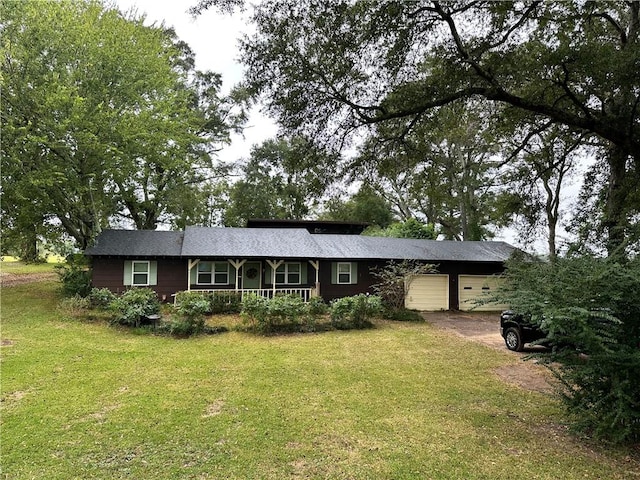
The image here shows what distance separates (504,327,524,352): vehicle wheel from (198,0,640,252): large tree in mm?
3612

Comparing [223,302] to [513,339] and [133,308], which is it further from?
[513,339]

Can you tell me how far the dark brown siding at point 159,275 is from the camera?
15.2 metres

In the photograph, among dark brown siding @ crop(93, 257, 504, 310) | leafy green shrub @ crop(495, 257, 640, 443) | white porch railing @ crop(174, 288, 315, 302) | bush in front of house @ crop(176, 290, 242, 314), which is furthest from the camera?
white porch railing @ crop(174, 288, 315, 302)

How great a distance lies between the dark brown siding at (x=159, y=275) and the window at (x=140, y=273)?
Result: 325 mm

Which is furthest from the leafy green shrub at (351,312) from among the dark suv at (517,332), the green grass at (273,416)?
the dark suv at (517,332)

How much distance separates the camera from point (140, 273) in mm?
15695

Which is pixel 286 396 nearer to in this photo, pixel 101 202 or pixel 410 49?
pixel 410 49

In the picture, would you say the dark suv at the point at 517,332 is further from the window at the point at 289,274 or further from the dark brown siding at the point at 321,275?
the window at the point at 289,274

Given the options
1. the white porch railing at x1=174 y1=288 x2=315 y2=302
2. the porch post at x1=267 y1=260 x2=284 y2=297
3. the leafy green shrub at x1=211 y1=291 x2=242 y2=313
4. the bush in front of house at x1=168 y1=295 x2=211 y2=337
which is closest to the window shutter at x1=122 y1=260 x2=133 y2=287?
the white porch railing at x1=174 y1=288 x2=315 y2=302

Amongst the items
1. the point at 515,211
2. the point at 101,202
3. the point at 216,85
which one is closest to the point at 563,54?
the point at 515,211

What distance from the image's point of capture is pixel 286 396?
21.5 ft

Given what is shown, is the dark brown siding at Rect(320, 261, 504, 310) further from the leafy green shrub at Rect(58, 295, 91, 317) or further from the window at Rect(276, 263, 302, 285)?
the leafy green shrub at Rect(58, 295, 91, 317)

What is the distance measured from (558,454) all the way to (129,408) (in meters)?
6.12

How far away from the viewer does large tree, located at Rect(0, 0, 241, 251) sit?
14.4 m
